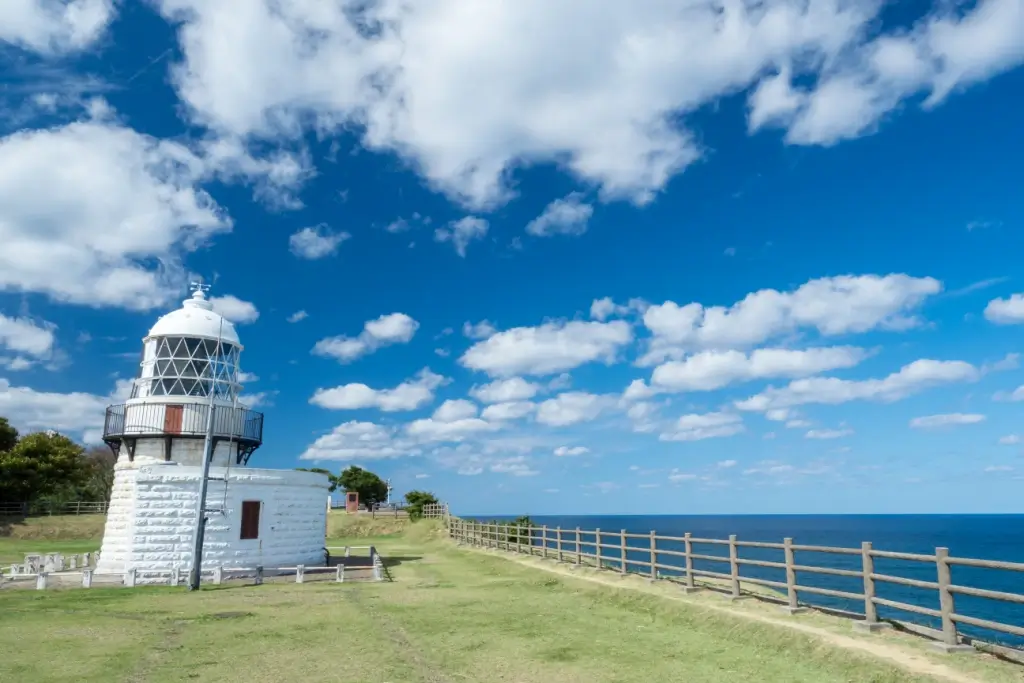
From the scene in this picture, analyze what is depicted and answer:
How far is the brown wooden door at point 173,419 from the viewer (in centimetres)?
2341

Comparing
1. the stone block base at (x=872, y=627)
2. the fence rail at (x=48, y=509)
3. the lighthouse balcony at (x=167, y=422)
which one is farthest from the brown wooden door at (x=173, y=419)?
the fence rail at (x=48, y=509)

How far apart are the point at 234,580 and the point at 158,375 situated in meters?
8.32

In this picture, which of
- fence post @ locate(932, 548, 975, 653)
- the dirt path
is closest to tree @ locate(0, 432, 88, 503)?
the dirt path

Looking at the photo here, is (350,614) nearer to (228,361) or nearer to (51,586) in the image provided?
(51,586)

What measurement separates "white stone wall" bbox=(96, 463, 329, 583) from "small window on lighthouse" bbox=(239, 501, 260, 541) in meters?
0.13

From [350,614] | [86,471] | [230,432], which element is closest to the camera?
[350,614]

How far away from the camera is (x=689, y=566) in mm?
14547

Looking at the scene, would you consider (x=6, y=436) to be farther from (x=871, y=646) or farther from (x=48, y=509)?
(x=871, y=646)

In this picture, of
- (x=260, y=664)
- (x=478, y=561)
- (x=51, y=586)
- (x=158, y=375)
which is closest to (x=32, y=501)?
(x=158, y=375)

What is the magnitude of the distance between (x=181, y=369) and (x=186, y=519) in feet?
18.1

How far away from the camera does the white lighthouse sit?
70.2ft

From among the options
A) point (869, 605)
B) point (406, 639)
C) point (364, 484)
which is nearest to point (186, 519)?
point (406, 639)

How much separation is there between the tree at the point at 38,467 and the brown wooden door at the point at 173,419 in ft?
93.6

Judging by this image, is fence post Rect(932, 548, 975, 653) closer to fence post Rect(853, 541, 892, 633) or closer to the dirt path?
the dirt path
